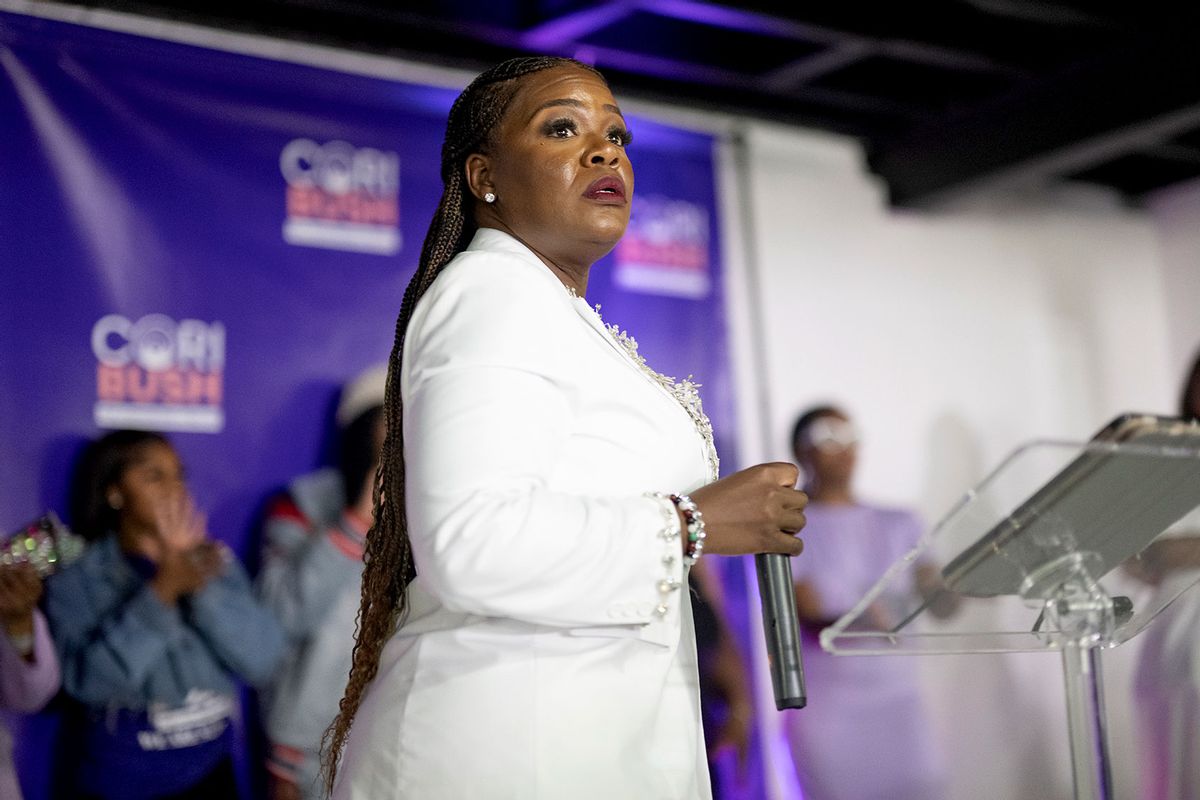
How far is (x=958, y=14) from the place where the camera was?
4.68 meters

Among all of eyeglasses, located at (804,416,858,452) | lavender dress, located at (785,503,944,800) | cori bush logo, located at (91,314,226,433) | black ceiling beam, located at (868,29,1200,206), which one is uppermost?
black ceiling beam, located at (868,29,1200,206)

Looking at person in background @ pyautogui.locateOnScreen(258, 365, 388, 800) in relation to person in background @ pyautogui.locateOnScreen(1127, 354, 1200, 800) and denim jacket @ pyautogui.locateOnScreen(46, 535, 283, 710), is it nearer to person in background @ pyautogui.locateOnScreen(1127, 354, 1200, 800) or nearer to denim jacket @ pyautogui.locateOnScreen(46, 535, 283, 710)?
denim jacket @ pyautogui.locateOnScreen(46, 535, 283, 710)

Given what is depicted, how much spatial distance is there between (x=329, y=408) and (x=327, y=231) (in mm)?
567

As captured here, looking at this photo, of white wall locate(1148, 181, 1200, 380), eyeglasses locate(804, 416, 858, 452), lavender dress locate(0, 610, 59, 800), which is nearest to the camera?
lavender dress locate(0, 610, 59, 800)

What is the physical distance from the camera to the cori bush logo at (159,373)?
3.64 meters

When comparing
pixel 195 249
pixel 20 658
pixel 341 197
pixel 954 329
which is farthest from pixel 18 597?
pixel 954 329

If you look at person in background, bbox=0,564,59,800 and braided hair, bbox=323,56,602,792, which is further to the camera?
person in background, bbox=0,564,59,800

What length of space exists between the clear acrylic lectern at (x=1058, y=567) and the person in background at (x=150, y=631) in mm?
2241

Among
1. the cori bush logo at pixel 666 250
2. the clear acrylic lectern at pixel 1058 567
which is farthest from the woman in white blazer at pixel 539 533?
the cori bush logo at pixel 666 250

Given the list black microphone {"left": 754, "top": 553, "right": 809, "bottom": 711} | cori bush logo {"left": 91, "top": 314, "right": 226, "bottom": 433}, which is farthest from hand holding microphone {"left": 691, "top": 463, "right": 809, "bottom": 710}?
cori bush logo {"left": 91, "top": 314, "right": 226, "bottom": 433}

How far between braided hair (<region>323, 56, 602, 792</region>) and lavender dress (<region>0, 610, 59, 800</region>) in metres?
1.89

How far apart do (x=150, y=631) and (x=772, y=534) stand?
251 cm

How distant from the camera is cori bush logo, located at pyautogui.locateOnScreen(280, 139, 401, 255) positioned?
405cm

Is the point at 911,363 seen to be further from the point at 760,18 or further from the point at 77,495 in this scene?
the point at 77,495
